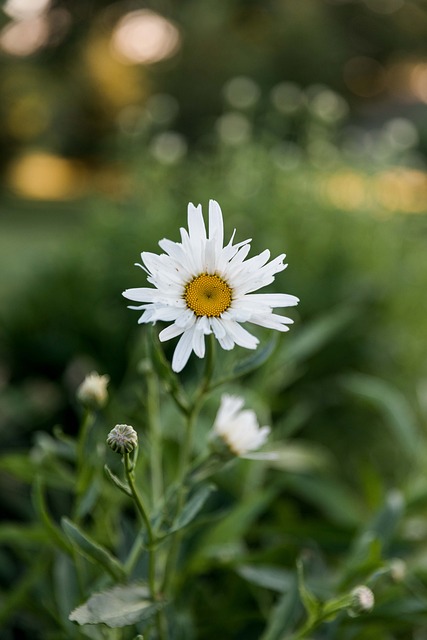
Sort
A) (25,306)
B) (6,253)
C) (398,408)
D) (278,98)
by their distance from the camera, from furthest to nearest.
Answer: (6,253) → (278,98) → (25,306) → (398,408)

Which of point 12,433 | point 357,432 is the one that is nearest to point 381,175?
point 357,432

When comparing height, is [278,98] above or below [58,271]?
above

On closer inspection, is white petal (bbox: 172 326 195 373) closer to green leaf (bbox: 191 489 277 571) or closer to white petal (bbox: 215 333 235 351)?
white petal (bbox: 215 333 235 351)

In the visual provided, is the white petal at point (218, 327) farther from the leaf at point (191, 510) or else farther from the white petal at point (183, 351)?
the leaf at point (191, 510)

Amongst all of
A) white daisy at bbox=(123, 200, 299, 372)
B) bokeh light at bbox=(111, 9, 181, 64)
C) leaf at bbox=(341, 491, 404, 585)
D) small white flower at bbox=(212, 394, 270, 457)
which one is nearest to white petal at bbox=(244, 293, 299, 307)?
white daisy at bbox=(123, 200, 299, 372)

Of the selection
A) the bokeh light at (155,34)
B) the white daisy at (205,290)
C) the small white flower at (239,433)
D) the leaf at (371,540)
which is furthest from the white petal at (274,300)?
the bokeh light at (155,34)

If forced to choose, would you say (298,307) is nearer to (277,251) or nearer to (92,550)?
(277,251)

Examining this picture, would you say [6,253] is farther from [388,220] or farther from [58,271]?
[388,220]
